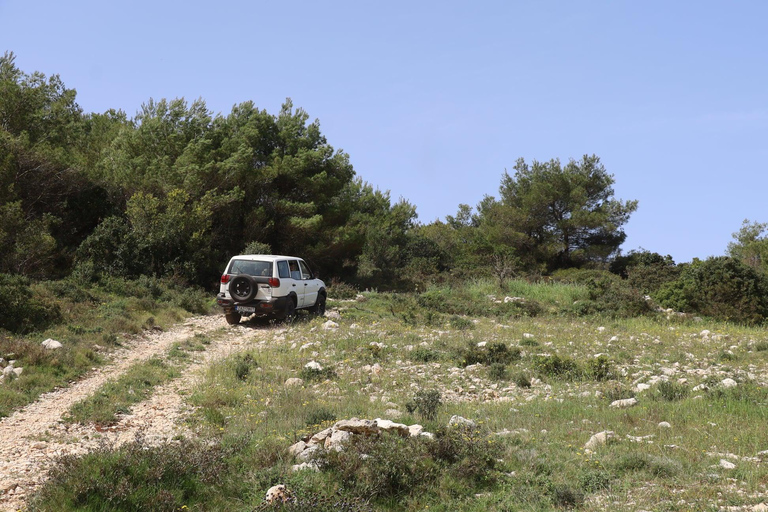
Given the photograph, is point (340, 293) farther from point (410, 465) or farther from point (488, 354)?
point (410, 465)

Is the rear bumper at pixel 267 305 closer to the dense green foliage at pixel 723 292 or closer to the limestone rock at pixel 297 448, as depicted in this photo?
the limestone rock at pixel 297 448

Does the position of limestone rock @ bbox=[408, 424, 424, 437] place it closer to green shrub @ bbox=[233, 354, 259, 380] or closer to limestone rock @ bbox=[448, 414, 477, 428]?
limestone rock @ bbox=[448, 414, 477, 428]

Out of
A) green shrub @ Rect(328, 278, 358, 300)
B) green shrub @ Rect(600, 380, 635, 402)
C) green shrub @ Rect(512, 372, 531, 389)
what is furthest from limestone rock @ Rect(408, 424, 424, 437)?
green shrub @ Rect(328, 278, 358, 300)

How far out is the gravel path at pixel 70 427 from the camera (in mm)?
6383

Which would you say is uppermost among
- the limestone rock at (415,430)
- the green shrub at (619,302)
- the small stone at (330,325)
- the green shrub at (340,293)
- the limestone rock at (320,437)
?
the green shrub at (619,302)

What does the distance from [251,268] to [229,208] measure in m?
12.5

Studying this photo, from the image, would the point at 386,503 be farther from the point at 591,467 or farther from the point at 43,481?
the point at 43,481

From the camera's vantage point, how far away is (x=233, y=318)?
18.0 meters

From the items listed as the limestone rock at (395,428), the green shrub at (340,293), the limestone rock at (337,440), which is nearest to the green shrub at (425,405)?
the limestone rock at (395,428)

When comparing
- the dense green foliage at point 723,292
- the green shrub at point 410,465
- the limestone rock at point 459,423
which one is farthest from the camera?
the dense green foliage at point 723,292

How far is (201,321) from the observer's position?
1900cm

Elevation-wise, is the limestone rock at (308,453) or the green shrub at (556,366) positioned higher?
the green shrub at (556,366)

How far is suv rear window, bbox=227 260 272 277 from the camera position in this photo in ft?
57.0

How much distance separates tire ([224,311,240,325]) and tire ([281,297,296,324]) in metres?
1.39
